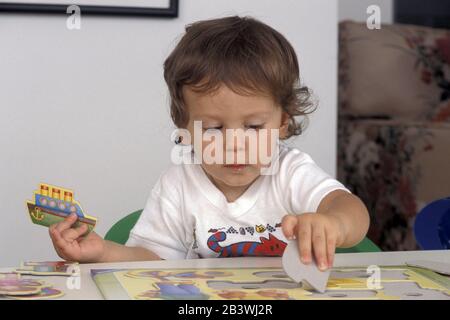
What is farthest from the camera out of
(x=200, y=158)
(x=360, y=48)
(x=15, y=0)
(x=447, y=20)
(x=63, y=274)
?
(x=447, y=20)

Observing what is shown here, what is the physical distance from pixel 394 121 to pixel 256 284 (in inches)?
75.1

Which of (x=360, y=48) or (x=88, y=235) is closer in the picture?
(x=88, y=235)

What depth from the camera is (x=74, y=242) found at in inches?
34.1

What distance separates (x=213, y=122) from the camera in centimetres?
100

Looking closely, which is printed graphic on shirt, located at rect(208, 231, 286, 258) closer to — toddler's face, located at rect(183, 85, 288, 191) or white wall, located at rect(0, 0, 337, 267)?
toddler's face, located at rect(183, 85, 288, 191)

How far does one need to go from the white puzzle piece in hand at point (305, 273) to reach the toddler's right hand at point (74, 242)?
0.25 m

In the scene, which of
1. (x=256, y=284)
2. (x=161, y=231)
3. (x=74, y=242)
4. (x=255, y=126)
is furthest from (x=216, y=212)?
(x=256, y=284)

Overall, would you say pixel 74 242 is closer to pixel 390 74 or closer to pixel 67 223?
pixel 67 223

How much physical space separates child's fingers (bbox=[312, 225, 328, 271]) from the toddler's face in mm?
282

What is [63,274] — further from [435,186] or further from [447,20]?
[447,20]

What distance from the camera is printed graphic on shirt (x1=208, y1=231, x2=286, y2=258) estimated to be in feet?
3.49

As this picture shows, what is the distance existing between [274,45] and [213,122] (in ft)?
0.61

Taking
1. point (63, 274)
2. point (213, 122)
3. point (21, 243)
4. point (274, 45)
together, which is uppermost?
point (274, 45)
